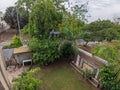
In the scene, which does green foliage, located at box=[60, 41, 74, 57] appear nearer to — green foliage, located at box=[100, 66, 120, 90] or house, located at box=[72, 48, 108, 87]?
house, located at box=[72, 48, 108, 87]

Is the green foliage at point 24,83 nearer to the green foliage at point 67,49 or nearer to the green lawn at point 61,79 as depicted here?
the green lawn at point 61,79

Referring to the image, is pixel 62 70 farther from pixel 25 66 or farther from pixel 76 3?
pixel 76 3

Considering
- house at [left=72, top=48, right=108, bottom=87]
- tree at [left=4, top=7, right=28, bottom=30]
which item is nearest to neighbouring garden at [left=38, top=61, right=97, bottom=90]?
house at [left=72, top=48, right=108, bottom=87]

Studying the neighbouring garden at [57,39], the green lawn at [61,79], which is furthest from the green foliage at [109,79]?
the neighbouring garden at [57,39]

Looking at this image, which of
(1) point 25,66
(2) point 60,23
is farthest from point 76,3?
(1) point 25,66

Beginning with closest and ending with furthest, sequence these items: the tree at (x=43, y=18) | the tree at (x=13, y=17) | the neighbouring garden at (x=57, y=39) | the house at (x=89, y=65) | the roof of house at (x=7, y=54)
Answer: the house at (x=89, y=65) → the neighbouring garden at (x=57, y=39) → the tree at (x=43, y=18) → the roof of house at (x=7, y=54) → the tree at (x=13, y=17)

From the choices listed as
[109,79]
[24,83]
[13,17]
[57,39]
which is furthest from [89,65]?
[13,17]
